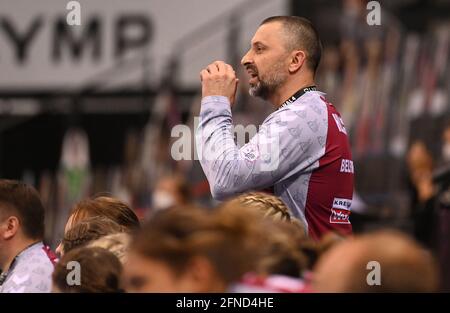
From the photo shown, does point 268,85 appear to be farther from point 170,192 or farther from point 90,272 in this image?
point 170,192

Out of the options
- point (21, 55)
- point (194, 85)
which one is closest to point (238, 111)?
point (194, 85)

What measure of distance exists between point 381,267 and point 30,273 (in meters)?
1.79

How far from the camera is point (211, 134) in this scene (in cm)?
A: 395

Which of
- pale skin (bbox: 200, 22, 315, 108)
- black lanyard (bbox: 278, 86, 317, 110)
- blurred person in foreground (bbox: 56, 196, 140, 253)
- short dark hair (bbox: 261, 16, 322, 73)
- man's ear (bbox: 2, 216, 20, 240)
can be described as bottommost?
man's ear (bbox: 2, 216, 20, 240)

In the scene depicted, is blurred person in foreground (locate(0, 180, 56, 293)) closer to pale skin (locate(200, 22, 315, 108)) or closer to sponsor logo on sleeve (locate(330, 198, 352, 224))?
pale skin (locate(200, 22, 315, 108))

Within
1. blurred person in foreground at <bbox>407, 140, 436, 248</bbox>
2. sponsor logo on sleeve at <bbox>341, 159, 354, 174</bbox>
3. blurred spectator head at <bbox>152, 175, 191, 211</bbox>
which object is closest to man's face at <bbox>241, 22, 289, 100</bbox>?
sponsor logo on sleeve at <bbox>341, 159, 354, 174</bbox>

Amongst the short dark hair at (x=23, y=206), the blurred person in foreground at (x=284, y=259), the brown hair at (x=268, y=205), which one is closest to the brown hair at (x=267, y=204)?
the brown hair at (x=268, y=205)

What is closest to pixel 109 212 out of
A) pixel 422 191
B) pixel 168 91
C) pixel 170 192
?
pixel 422 191

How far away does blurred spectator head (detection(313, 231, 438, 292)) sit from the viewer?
93.5 inches

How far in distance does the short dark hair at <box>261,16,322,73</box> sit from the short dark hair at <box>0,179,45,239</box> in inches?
44.5

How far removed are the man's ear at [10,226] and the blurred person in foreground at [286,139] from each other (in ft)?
2.61

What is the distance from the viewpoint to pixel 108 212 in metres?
4.27
